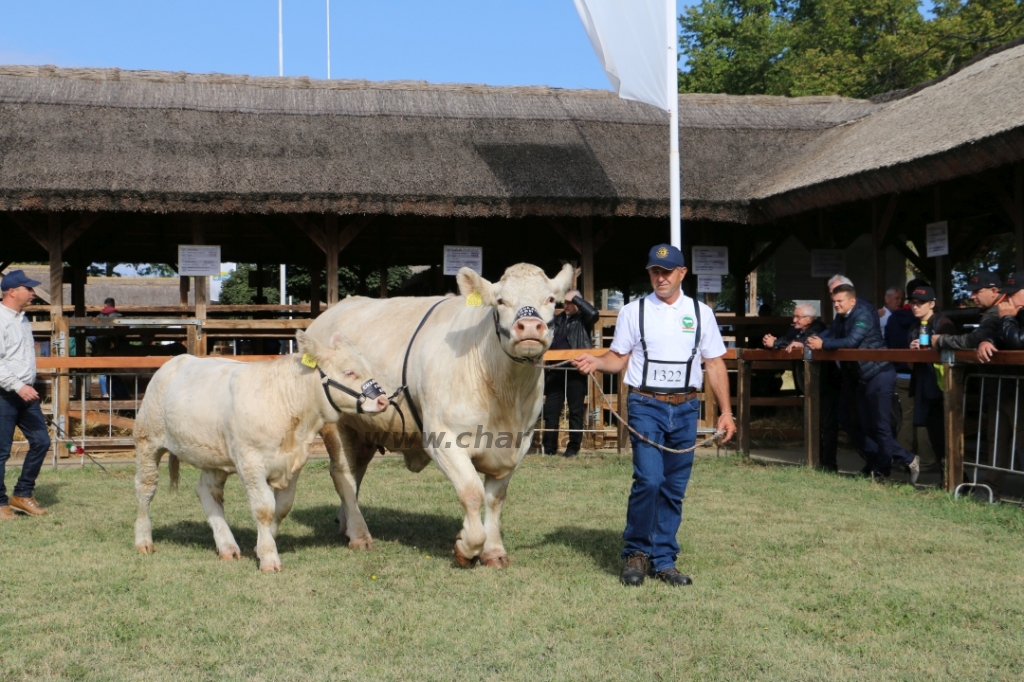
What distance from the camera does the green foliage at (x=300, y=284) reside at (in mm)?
35344

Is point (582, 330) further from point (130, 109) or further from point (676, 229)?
point (130, 109)

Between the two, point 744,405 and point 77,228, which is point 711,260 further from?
point 77,228

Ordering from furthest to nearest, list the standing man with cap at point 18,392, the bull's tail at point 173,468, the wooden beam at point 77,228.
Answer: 1. the wooden beam at point 77,228
2. the standing man with cap at point 18,392
3. the bull's tail at point 173,468

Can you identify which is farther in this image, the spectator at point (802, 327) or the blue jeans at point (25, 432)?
the spectator at point (802, 327)

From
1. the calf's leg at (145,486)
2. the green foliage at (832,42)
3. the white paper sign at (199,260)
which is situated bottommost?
the calf's leg at (145,486)

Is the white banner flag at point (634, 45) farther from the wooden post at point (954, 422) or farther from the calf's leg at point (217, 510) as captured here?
the calf's leg at point (217, 510)

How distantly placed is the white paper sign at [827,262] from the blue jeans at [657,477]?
33.2ft

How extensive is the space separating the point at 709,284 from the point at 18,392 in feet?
31.5

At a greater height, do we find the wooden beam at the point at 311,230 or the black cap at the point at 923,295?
the wooden beam at the point at 311,230

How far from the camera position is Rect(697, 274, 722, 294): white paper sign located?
589 inches

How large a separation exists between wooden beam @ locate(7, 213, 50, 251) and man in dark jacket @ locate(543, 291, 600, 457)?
23.0ft

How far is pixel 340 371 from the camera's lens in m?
6.50

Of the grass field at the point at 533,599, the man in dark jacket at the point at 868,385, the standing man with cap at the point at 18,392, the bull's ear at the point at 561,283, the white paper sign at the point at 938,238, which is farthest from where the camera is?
the white paper sign at the point at 938,238

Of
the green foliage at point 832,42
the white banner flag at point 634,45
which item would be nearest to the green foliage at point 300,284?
the green foliage at point 832,42
